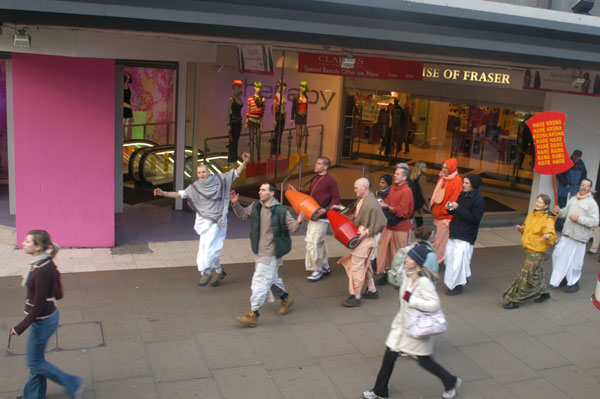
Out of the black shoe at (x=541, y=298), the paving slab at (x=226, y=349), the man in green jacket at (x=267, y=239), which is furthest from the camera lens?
the black shoe at (x=541, y=298)

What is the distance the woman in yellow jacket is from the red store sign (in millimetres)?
4323

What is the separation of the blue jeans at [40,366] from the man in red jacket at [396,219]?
464 cm

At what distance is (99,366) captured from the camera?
6188 millimetres

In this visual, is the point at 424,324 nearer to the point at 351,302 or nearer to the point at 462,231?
the point at 351,302

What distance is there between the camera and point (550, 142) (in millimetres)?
8891

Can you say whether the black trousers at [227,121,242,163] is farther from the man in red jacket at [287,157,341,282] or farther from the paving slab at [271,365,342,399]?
the paving slab at [271,365,342,399]

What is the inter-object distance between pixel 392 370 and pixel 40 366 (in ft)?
9.87

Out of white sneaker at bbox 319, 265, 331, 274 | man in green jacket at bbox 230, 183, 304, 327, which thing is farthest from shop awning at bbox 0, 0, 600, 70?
white sneaker at bbox 319, 265, 331, 274

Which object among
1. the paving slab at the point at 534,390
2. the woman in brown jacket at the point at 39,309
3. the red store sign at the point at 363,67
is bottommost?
the paving slab at the point at 534,390

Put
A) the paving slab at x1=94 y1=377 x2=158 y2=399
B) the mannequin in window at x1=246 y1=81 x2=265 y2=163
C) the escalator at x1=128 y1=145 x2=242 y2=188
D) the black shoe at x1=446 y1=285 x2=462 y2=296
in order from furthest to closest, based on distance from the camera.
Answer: the mannequin in window at x1=246 y1=81 x2=265 y2=163
the escalator at x1=128 y1=145 x2=242 y2=188
the black shoe at x1=446 y1=285 x2=462 y2=296
the paving slab at x1=94 y1=377 x2=158 y2=399

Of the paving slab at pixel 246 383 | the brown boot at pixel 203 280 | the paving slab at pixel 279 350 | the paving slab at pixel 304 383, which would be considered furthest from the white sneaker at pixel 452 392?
the brown boot at pixel 203 280

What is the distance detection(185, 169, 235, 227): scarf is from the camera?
8180mm

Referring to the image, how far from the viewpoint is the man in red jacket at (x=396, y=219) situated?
8.56 metres

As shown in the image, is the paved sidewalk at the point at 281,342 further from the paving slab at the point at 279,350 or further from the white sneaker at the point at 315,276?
the white sneaker at the point at 315,276
